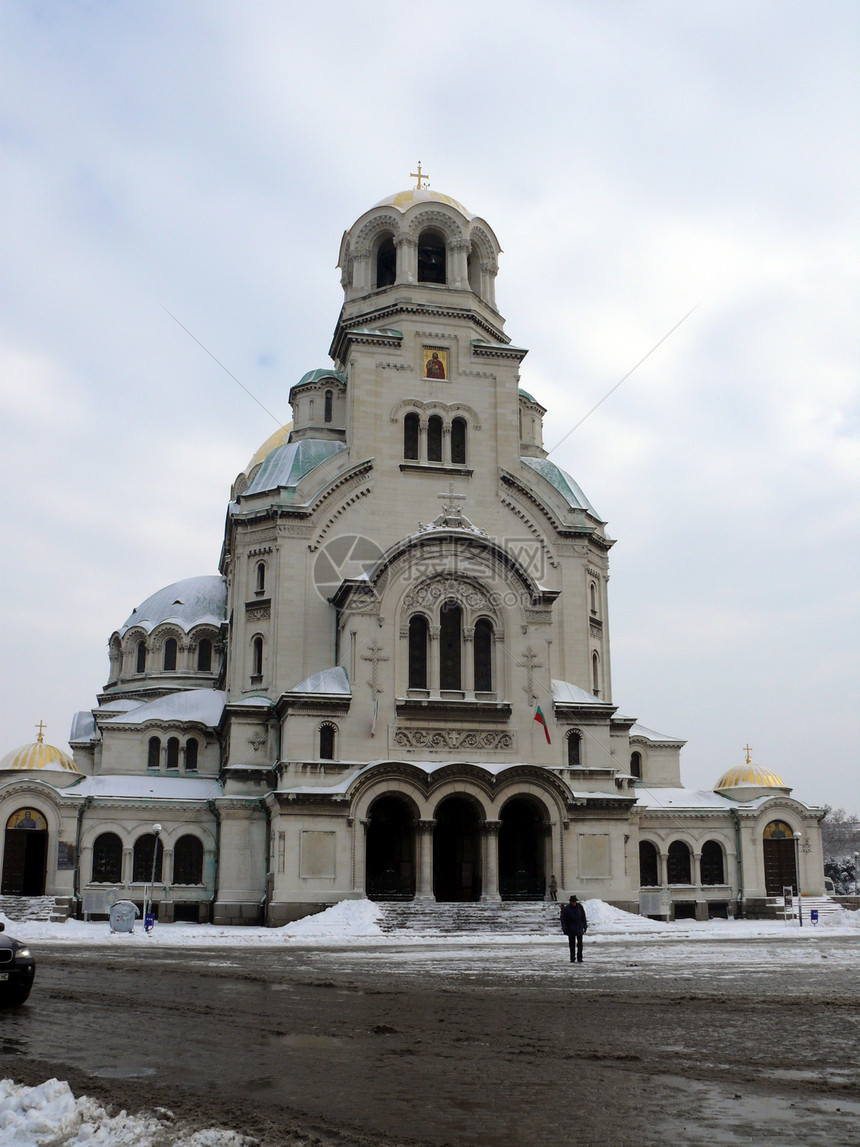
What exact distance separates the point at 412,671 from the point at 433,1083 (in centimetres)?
3293

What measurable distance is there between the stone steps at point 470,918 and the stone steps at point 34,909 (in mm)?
11355

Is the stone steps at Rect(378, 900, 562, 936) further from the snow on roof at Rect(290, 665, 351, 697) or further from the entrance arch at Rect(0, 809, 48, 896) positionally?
the entrance arch at Rect(0, 809, 48, 896)

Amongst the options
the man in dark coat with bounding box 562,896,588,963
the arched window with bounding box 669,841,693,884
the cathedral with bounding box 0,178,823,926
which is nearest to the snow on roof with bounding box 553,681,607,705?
the cathedral with bounding box 0,178,823,926

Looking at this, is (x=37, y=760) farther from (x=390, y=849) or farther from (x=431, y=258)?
(x=431, y=258)

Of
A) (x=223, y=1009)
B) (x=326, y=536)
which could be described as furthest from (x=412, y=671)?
(x=223, y=1009)

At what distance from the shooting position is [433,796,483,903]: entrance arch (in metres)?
41.7

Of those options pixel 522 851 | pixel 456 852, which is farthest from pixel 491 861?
pixel 522 851

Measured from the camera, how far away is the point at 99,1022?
12.9m

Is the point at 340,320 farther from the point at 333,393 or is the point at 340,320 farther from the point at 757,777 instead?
the point at 757,777

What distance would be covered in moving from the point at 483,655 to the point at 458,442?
10201 millimetres

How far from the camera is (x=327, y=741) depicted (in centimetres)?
4056

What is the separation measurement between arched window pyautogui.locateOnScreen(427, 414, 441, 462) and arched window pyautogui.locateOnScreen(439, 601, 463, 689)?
26.0 feet

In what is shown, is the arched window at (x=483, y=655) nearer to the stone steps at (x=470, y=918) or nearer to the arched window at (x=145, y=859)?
the stone steps at (x=470, y=918)

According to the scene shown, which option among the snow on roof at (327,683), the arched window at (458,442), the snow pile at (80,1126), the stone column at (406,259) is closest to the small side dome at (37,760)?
the snow on roof at (327,683)
